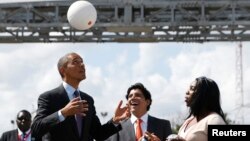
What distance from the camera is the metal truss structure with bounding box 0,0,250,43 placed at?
88.6 feet

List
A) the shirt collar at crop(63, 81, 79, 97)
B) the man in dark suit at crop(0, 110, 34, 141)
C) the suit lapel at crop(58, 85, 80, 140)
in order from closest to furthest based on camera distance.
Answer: the suit lapel at crop(58, 85, 80, 140)
the shirt collar at crop(63, 81, 79, 97)
the man in dark suit at crop(0, 110, 34, 141)

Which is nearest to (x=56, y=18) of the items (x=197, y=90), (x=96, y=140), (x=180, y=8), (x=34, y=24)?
(x=34, y=24)

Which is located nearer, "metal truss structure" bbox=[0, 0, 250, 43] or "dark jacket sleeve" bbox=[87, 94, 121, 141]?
"dark jacket sleeve" bbox=[87, 94, 121, 141]

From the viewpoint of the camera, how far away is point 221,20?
1090 inches

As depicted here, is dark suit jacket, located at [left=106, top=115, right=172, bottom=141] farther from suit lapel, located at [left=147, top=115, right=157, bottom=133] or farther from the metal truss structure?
the metal truss structure

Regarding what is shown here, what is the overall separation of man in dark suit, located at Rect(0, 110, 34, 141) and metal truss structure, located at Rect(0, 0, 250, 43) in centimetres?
1523

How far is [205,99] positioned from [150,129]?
2723 millimetres

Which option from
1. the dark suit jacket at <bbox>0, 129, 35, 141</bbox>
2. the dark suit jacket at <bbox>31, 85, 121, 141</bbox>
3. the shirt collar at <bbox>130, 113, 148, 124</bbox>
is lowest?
the dark suit jacket at <bbox>0, 129, 35, 141</bbox>

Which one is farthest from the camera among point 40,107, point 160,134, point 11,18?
point 11,18

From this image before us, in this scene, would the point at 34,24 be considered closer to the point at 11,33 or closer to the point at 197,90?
the point at 11,33

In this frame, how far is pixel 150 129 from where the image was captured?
8680 mm

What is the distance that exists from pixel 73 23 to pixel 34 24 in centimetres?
1850

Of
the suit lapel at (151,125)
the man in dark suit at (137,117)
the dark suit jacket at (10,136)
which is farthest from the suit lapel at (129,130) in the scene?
the dark suit jacket at (10,136)

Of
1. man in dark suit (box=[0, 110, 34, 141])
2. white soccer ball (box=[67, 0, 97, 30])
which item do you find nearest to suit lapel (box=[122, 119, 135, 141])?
white soccer ball (box=[67, 0, 97, 30])
